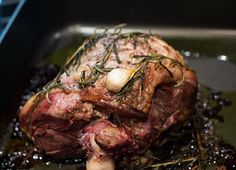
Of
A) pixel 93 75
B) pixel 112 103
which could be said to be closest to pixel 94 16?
pixel 93 75

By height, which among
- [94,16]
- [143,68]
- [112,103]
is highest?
[94,16]

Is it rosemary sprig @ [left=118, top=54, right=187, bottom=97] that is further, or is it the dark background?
the dark background

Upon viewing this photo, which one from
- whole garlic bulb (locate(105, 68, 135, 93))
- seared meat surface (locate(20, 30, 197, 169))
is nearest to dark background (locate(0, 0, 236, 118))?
seared meat surface (locate(20, 30, 197, 169))

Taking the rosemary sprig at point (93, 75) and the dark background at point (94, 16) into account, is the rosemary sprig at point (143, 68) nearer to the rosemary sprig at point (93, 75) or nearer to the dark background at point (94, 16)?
the rosemary sprig at point (93, 75)

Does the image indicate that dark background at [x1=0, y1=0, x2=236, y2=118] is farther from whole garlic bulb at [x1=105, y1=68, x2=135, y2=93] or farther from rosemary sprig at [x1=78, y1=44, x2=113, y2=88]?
whole garlic bulb at [x1=105, y1=68, x2=135, y2=93]

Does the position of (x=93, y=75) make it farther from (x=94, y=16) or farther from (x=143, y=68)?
(x=94, y=16)

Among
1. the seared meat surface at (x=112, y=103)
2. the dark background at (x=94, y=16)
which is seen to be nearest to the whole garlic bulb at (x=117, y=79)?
the seared meat surface at (x=112, y=103)

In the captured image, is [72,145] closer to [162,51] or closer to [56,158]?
[56,158]
